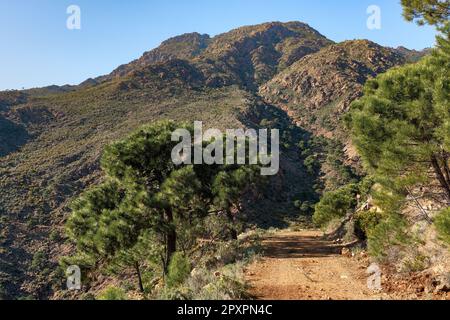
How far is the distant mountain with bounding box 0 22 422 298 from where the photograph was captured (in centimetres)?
3828

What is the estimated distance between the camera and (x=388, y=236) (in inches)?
424

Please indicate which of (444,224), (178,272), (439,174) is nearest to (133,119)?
(178,272)

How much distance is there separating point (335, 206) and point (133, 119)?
45.5 m

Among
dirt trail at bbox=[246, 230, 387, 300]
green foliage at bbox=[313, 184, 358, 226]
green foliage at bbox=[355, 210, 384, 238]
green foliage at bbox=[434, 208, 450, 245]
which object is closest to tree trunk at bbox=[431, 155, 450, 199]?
green foliage at bbox=[434, 208, 450, 245]

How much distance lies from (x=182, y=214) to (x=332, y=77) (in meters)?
78.6

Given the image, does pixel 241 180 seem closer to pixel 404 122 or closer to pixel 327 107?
pixel 404 122

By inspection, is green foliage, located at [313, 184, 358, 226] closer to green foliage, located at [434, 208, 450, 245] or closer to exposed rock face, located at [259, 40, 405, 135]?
green foliage, located at [434, 208, 450, 245]

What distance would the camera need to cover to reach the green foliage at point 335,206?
30375 millimetres

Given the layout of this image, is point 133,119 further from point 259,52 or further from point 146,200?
point 259,52

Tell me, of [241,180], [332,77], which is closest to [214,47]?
[332,77]

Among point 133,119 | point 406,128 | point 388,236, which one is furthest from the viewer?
point 133,119

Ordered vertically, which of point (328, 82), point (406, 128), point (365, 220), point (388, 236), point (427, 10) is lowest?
point (365, 220)

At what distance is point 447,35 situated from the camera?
402 inches

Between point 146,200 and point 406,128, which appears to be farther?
point 146,200
